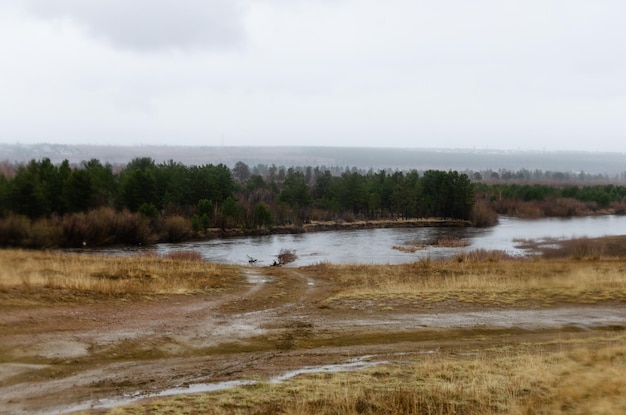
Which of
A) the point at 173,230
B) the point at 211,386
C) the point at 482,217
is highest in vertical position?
the point at 211,386

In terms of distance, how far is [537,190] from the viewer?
363 ft

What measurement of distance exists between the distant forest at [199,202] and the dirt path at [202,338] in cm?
4082

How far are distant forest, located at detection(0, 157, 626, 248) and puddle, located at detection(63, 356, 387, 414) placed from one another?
4722 centimetres

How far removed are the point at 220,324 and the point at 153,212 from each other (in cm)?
5149

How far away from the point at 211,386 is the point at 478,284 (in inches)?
628

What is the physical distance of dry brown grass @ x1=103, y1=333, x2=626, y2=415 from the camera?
8.29m

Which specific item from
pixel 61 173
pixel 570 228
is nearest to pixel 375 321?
pixel 61 173

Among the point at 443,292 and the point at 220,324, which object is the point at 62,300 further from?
the point at 443,292

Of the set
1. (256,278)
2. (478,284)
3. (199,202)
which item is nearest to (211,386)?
(256,278)

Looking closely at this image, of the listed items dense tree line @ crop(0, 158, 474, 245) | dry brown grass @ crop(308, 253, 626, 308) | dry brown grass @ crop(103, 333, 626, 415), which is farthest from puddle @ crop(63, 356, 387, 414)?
dense tree line @ crop(0, 158, 474, 245)

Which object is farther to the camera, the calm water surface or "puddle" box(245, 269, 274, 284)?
the calm water surface

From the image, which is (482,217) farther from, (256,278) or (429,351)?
(429,351)

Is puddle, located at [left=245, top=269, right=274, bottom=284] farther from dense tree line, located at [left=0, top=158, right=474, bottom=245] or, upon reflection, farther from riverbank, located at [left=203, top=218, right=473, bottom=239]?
riverbank, located at [left=203, top=218, right=473, bottom=239]

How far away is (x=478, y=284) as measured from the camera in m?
22.9
